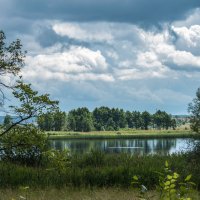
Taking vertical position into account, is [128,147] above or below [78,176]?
below

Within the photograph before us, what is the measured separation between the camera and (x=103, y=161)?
950 inches

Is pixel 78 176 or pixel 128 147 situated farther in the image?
pixel 128 147

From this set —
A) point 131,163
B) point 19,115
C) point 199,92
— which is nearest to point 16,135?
point 19,115

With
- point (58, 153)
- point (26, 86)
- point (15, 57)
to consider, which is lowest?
point (58, 153)

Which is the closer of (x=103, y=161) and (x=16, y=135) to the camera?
(x=16, y=135)

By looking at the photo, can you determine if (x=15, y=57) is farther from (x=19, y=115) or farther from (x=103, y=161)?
(x=103, y=161)

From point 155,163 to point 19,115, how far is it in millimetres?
9956

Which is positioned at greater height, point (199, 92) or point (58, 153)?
point (199, 92)

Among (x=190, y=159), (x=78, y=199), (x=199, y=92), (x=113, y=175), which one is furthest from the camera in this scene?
(x=199, y=92)

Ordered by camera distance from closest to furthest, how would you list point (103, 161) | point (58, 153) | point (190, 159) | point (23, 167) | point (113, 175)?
point (58, 153)
point (113, 175)
point (23, 167)
point (190, 159)
point (103, 161)

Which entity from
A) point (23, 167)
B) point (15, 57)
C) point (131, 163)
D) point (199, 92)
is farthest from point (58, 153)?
point (199, 92)

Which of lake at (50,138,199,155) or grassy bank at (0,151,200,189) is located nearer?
grassy bank at (0,151,200,189)

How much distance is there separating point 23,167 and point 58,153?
257 inches

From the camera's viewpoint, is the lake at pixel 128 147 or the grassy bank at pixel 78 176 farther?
the lake at pixel 128 147
